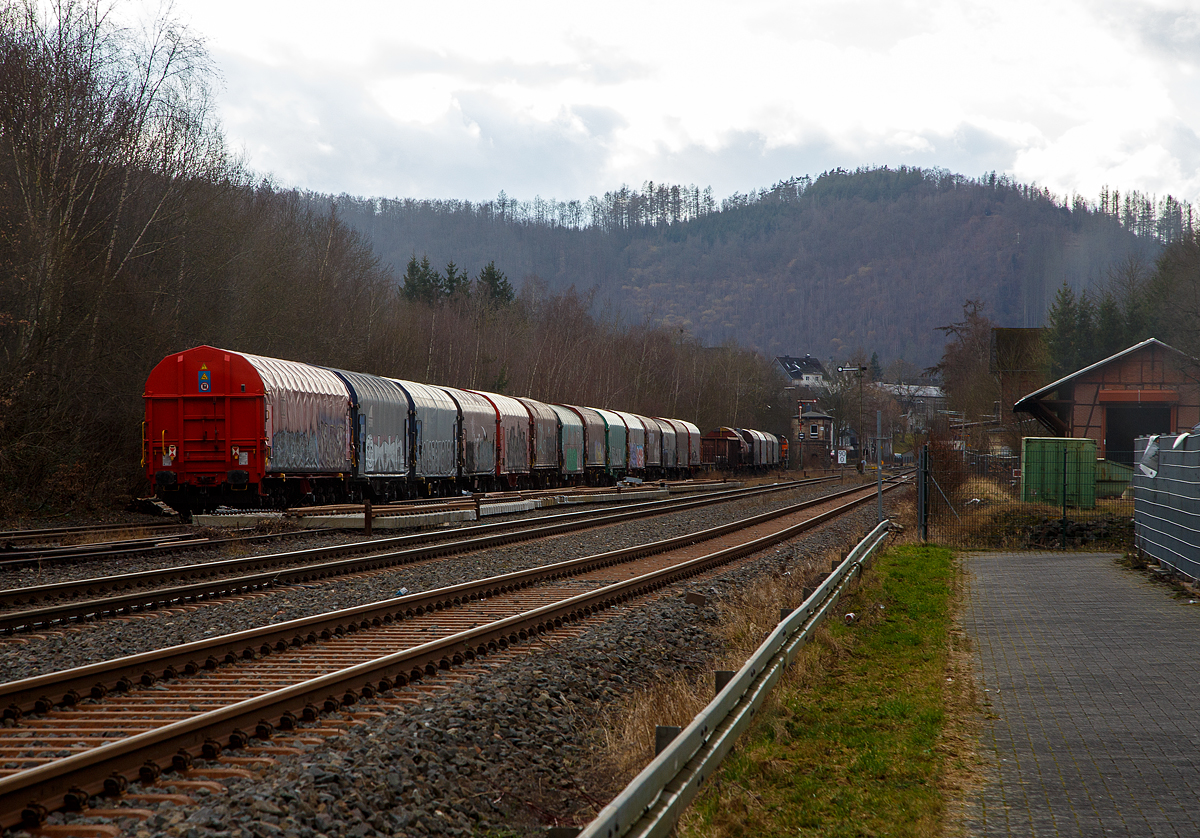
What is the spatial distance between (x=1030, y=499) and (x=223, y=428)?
2209cm

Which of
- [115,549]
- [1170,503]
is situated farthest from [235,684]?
[1170,503]

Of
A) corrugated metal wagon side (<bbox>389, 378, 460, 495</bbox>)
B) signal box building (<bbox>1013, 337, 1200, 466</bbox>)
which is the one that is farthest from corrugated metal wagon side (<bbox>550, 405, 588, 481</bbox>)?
signal box building (<bbox>1013, 337, 1200, 466</bbox>)

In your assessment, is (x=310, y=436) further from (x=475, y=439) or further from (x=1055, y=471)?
(x=1055, y=471)

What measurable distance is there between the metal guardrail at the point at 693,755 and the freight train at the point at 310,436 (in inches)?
560

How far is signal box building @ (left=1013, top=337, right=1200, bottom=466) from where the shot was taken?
38.6 m

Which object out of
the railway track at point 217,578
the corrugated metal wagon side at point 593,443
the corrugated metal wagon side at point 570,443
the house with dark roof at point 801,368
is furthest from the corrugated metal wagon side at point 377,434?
the house with dark roof at point 801,368

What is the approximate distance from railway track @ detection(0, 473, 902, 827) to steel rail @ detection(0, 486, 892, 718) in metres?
0.01

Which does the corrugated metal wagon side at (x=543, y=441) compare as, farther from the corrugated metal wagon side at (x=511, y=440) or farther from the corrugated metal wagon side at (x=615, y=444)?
the corrugated metal wagon side at (x=615, y=444)

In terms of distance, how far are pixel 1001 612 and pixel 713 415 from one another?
79313 mm

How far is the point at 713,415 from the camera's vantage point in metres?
89.9

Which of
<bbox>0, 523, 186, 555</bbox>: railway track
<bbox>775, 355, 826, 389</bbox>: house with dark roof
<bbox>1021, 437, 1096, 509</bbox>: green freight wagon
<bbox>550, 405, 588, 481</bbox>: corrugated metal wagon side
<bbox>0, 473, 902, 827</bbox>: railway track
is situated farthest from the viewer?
<bbox>775, 355, 826, 389</bbox>: house with dark roof

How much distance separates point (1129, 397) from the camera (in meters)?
39.1

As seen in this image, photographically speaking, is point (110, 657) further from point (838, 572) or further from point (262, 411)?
point (262, 411)

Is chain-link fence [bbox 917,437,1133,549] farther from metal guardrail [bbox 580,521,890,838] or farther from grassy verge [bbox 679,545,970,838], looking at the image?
metal guardrail [bbox 580,521,890,838]
